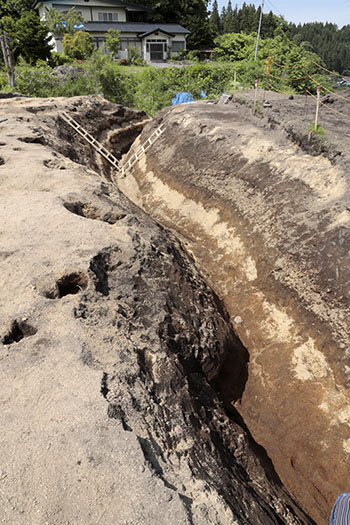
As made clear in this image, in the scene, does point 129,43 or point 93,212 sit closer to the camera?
point 93,212

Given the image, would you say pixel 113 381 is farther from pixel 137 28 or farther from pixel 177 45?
pixel 137 28

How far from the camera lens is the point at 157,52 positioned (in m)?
45.7

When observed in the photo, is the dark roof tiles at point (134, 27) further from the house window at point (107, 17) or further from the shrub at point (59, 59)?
the shrub at point (59, 59)

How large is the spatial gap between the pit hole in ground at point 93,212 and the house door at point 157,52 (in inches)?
1671

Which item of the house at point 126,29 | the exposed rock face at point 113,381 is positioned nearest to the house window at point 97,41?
the house at point 126,29

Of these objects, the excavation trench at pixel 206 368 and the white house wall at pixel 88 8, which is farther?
the white house wall at pixel 88 8

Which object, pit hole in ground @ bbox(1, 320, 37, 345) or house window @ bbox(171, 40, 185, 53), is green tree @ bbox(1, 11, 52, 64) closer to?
house window @ bbox(171, 40, 185, 53)

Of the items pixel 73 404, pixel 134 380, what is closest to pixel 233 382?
pixel 134 380

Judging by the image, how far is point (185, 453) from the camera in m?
4.75

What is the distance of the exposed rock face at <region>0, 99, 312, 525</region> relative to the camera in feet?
12.7

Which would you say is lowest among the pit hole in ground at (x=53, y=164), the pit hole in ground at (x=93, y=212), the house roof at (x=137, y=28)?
the pit hole in ground at (x=93, y=212)

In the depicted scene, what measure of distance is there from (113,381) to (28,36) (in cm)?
3760

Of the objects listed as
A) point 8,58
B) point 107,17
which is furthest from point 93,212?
point 107,17

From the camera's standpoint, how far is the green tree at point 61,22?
40.4 meters
